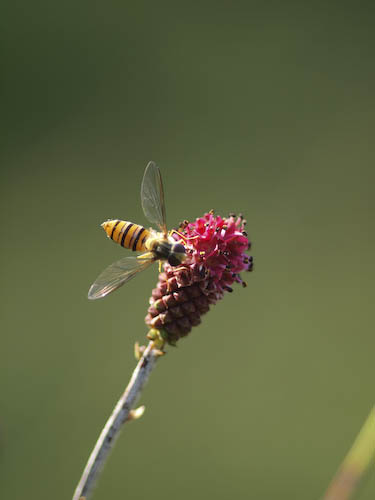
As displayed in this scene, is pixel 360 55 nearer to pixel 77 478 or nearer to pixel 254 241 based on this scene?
pixel 254 241

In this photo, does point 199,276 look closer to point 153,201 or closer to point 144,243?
point 144,243

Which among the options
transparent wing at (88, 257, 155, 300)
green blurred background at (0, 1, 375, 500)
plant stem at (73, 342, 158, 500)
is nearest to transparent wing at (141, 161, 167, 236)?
transparent wing at (88, 257, 155, 300)

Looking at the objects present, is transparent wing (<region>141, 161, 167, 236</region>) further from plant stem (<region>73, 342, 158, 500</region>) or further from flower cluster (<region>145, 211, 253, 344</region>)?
plant stem (<region>73, 342, 158, 500</region>)

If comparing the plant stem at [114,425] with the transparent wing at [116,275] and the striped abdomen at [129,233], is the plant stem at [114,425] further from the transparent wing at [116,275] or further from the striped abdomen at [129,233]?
the striped abdomen at [129,233]

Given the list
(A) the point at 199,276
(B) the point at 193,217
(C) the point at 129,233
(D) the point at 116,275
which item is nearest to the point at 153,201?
(C) the point at 129,233

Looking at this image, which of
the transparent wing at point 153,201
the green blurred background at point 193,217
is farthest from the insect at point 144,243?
the green blurred background at point 193,217
